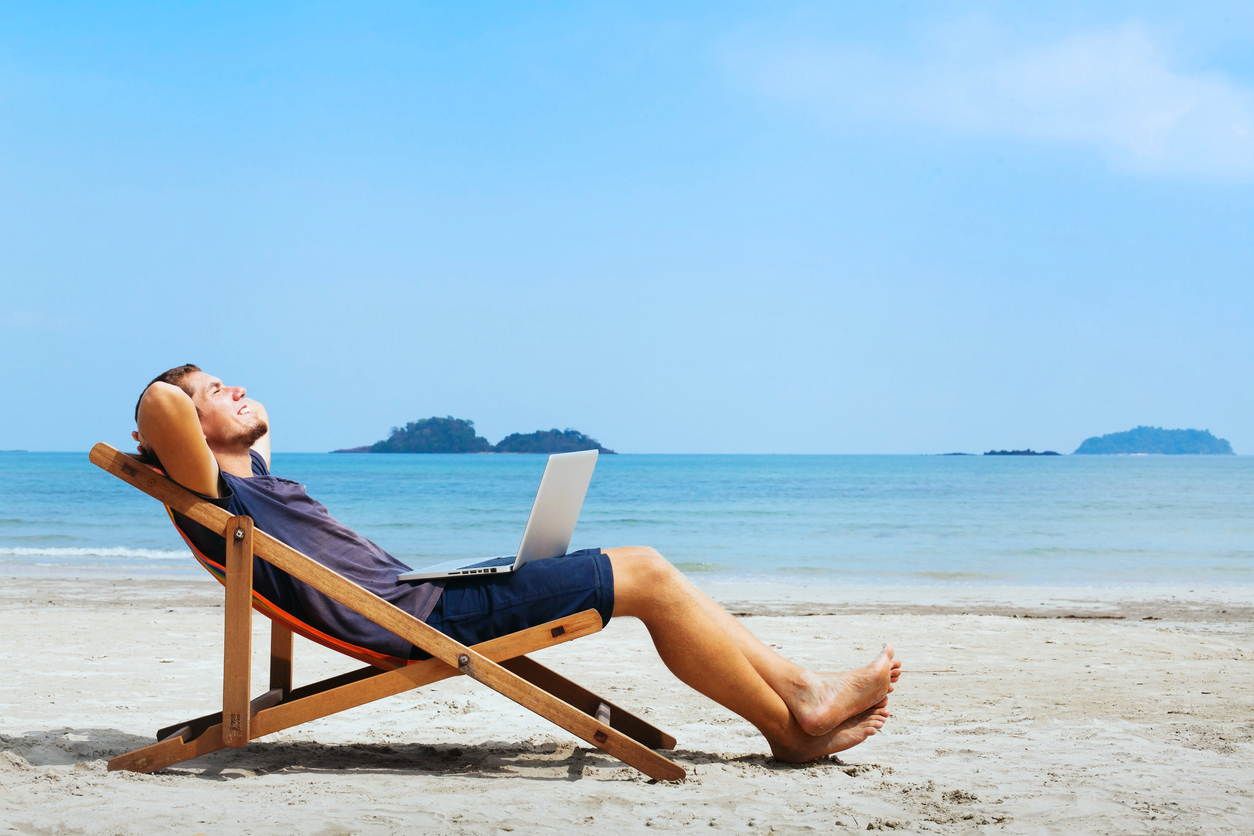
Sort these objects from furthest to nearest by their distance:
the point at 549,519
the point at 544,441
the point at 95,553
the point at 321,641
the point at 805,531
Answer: the point at 544,441 → the point at 805,531 → the point at 95,553 → the point at 549,519 → the point at 321,641

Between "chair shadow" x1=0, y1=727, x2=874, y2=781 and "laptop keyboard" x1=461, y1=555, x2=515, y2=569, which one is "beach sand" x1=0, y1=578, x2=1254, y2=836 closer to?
"chair shadow" x1=0, y1=727, x2=874, y2=781

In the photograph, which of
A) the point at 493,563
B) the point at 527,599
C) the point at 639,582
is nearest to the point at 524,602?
the point at 527,599

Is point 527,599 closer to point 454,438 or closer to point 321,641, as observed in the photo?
point 321,641

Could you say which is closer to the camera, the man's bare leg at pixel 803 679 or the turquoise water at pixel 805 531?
the man's bare leg at pixel 803 679

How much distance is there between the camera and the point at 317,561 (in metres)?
2.89

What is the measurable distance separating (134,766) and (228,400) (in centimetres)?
119

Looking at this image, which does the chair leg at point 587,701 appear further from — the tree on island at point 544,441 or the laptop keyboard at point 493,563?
the tree on island at point 544,441

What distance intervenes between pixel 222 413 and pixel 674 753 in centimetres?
198

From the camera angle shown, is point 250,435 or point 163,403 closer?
point 163,403

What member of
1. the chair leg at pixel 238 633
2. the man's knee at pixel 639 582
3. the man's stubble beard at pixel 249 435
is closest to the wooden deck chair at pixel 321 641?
the chair leg at pixel 238 633

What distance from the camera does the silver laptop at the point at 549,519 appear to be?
289 cm

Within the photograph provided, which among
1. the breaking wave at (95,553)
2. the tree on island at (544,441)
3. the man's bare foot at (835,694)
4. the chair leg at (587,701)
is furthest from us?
the tree on island at (544,441)

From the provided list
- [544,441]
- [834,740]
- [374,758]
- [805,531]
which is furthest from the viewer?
[544,441]

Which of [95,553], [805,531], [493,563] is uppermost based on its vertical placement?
[493,563]
